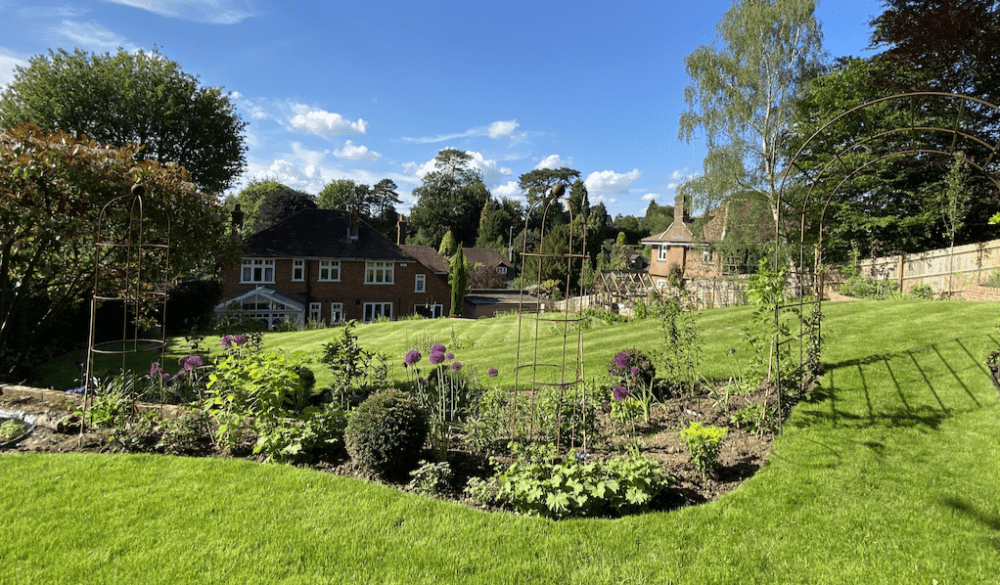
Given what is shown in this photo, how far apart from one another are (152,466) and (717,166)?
1999cm

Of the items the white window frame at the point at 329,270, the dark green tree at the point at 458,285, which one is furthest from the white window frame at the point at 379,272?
the dark green tree at the point at 458,285

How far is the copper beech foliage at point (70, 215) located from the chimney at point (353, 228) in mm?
19619

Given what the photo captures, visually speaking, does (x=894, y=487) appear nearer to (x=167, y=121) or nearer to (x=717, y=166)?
(x=717, y=166)

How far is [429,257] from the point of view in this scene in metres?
37.3

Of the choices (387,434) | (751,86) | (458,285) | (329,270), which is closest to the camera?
(387,434)

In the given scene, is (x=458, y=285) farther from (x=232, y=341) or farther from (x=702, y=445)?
(x=702, y=445)

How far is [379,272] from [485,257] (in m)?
21.4

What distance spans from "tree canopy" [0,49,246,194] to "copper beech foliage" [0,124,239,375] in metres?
16.9

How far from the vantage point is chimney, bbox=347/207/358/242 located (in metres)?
28.0

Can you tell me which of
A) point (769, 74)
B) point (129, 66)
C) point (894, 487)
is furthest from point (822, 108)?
point (129, 66)

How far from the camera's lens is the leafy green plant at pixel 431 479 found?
3859 mm

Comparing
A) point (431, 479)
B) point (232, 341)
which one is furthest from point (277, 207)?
point (431, 479)

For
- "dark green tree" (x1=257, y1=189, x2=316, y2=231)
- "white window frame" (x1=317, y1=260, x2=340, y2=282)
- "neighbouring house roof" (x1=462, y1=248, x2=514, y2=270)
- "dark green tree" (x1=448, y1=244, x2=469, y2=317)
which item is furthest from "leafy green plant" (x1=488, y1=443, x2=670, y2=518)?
"dark green tree" (x1=257, y1=189, x2=316, y2=231)

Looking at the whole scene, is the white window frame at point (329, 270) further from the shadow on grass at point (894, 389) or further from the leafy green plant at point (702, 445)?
the leafy green plant at point (702, 445)
